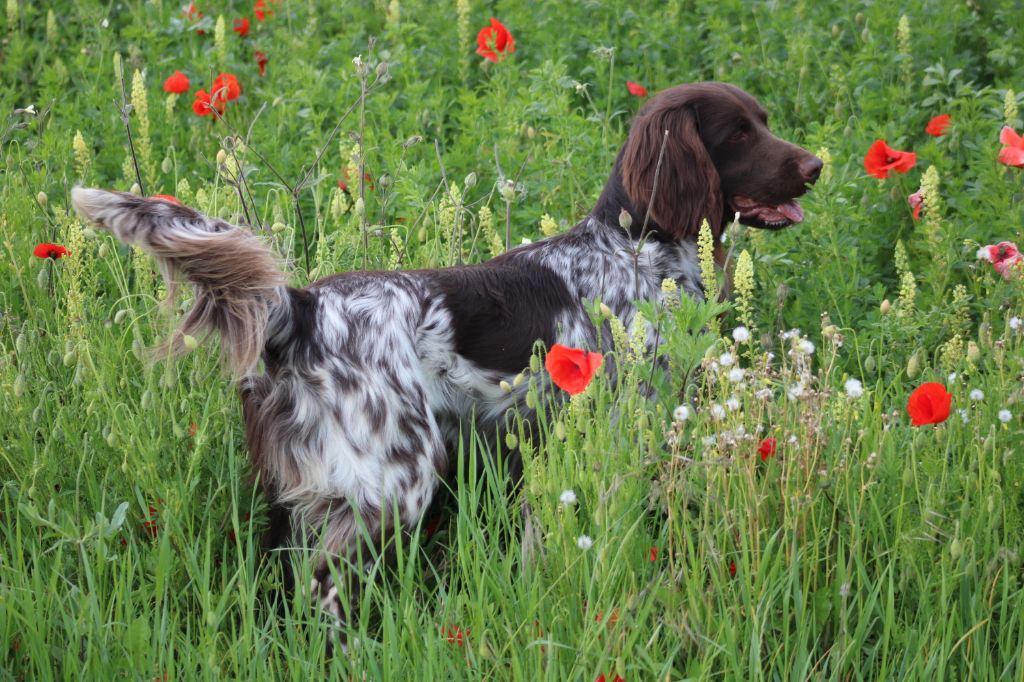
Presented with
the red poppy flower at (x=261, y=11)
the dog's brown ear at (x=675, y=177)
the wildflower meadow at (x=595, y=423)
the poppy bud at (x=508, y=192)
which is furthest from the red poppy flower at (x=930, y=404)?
the red poppy flower at (x=261, y=11)

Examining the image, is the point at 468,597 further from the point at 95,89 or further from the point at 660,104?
the point at 95,89

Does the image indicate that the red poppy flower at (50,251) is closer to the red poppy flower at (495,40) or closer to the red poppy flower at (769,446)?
the red poppy flower at (495,40)

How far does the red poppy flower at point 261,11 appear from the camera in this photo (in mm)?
6561

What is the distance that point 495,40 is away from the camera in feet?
17.2

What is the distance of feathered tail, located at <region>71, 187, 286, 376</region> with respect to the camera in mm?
3039

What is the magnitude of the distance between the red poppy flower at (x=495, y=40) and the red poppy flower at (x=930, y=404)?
285 cm

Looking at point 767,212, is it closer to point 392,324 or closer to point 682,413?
point 392,324

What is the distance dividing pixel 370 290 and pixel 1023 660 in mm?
1887

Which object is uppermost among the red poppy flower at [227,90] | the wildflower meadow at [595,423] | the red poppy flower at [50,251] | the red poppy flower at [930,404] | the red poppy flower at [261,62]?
the red poppy flower at [227,90]

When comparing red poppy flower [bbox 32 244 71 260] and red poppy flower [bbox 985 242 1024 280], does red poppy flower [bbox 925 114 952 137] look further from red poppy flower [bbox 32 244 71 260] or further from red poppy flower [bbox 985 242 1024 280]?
red poppy flower [bbox 32 244 71 260]

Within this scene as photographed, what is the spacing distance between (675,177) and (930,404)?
1.42 m

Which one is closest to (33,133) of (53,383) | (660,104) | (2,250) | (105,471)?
(2,250)

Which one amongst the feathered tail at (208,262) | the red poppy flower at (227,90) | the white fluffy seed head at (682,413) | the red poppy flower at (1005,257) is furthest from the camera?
the red poppy flower at (227,90)

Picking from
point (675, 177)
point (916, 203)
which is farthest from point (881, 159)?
point (675, 177)
